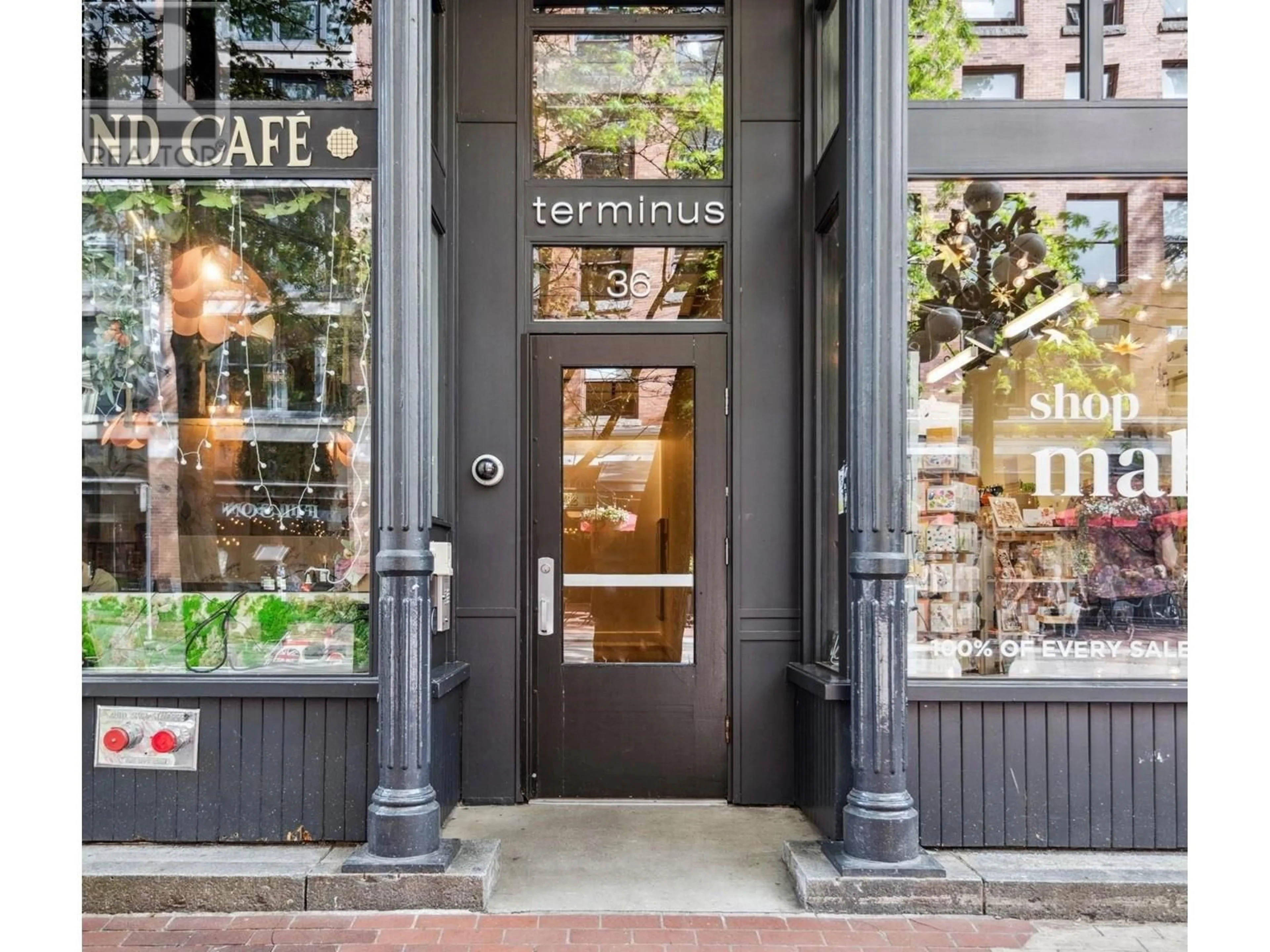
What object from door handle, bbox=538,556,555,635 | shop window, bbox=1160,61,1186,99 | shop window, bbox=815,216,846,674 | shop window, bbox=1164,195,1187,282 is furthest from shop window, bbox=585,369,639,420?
shop window, bbox=1160,61,1186,99

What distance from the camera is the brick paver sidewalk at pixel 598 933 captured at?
3451 mm

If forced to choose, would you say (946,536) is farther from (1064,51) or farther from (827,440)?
(1064,51)

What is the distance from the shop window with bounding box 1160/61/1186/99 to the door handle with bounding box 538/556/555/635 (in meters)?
3.79

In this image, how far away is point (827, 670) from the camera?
457cm

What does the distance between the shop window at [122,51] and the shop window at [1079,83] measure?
169 inches

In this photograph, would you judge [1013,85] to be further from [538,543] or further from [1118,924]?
[1118,924]

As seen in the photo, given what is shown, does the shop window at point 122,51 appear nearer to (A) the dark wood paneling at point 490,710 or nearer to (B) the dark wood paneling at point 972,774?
(A) the dark wood paneling at point 490,710

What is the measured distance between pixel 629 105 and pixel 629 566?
2588 mm

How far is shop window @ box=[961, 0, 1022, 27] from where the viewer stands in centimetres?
458

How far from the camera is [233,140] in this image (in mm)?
4367

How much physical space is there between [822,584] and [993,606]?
0.86 metres

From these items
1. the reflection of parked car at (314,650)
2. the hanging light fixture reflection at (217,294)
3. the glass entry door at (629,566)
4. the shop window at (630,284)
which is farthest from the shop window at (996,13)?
the reflection of parked car at (314,650)

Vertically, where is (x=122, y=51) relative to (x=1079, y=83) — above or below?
above

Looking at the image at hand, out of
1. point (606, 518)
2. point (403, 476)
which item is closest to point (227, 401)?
point (403, 476)
